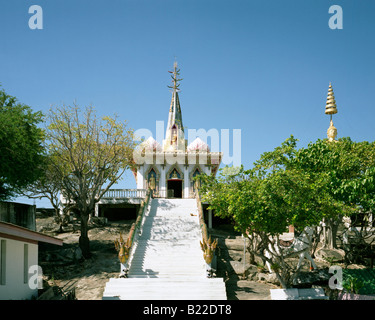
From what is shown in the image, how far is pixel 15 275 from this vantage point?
1390 centimetres

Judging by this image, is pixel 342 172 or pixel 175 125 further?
pixel 175 125

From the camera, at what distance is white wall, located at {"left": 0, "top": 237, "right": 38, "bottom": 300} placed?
13.3m

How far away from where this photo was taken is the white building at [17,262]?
1304cm

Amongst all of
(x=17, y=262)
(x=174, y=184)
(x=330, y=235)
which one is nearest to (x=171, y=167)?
(x=174, y=184)

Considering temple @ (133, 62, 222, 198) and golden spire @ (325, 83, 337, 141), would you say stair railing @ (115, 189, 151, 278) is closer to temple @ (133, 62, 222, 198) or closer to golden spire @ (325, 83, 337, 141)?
temple @ (133, 62, 222, 198)

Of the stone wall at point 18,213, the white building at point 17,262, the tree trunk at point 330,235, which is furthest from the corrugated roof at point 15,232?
the tree trunk at point 330,235

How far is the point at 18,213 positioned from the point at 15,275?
9606 mm

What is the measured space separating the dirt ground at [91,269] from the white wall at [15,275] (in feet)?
9.76

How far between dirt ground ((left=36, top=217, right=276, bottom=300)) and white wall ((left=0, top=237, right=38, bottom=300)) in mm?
2976

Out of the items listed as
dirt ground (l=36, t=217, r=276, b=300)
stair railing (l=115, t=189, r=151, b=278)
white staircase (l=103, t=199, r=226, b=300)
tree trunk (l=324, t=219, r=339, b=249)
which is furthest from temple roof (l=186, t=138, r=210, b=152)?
tree trunk (l=324, t=219, r=339, b=249)

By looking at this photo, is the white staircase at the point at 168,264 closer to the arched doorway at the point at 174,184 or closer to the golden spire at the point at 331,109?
the arched doorway at the point at 174,184

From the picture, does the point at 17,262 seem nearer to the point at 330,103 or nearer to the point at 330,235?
the point at 330,235
